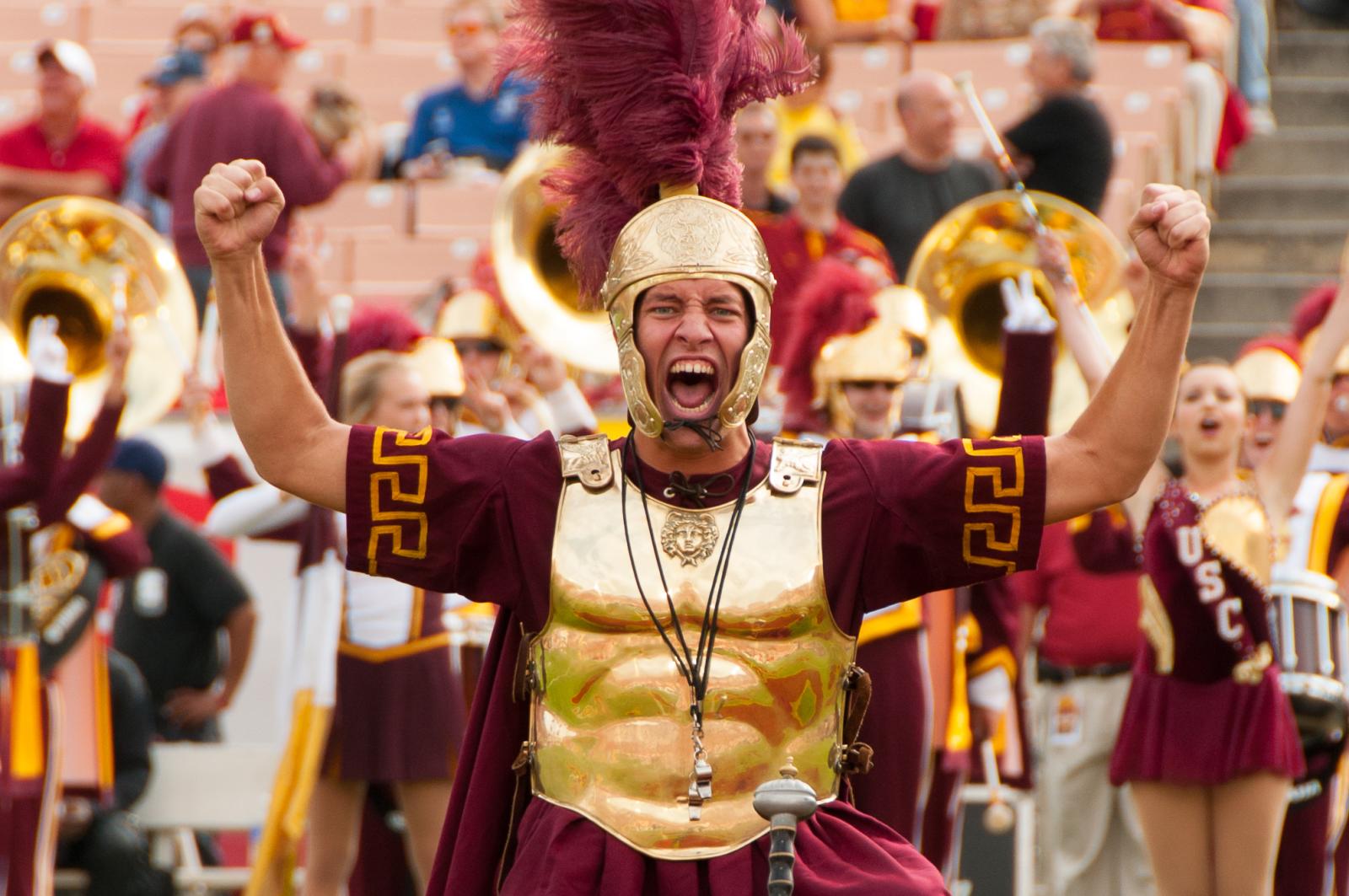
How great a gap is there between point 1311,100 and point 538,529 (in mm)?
10588

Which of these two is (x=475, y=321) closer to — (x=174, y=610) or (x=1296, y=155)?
(x=174, y=610)

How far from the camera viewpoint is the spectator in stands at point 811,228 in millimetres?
9922

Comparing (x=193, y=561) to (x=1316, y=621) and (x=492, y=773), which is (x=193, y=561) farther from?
(x=492, y=773)

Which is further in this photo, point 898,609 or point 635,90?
point 898,609

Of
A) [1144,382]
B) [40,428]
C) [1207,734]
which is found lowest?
[1207,734]

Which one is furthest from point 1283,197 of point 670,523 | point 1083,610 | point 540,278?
point 670,523

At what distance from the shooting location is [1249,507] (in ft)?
24.0

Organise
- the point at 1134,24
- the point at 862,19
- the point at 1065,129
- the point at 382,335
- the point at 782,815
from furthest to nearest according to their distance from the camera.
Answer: the point at 862,19, the point at 1134,24, the point at 1065,129, the point at 382,335, the point at 782,815

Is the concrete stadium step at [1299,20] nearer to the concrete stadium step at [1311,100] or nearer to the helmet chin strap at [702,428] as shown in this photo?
the concrete stadium step at [1311,100]

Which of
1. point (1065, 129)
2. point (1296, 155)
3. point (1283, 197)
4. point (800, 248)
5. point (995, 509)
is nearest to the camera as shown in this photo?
point (995, 509)

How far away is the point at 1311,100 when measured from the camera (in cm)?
1412

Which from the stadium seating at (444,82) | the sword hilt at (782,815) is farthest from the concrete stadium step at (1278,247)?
the sword hilt at (782,815)

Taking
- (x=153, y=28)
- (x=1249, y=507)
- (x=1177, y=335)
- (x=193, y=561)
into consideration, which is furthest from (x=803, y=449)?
(x=153, y=28)

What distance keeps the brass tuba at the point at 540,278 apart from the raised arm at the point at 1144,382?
5.38 meters
